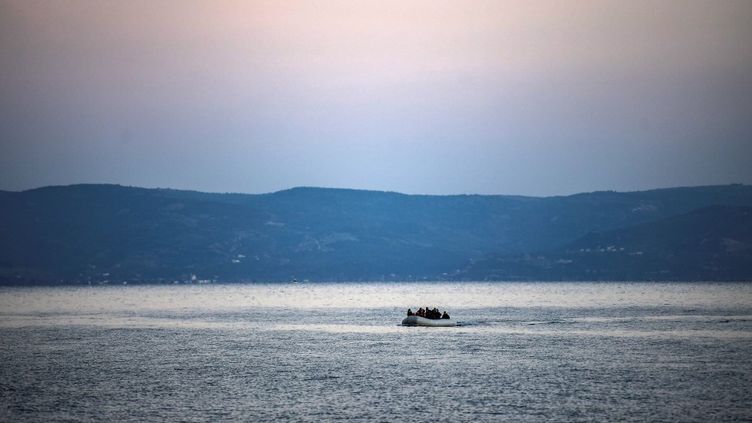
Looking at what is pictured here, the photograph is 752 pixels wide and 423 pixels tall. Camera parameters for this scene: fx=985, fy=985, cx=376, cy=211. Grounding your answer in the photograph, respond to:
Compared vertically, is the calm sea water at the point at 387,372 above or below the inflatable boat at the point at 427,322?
below

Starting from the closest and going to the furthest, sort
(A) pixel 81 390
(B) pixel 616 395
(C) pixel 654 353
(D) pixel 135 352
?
1. (B) pixel 616 395
2. (A) pixel 81 390
3. (C) pixel 654 353
4. (D) pixel 135 352

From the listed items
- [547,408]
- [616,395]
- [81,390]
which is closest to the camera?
[547,408]

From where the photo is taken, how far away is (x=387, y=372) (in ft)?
249

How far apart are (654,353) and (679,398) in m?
27.2

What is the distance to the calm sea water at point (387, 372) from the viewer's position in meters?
57.5

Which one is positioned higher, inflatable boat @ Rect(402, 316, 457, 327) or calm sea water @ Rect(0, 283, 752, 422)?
inflatable boat @ Rect(402, 316, 457, 327)

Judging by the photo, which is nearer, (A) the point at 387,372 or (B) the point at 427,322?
(A) the point at 387,372

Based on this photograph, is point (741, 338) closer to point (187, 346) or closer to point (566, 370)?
point (566, 370)

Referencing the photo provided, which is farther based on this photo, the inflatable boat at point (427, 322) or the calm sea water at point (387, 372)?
the inflatable boat at point (427, 322)

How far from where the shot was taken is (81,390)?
223 feet

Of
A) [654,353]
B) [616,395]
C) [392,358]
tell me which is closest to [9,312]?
[392,358]

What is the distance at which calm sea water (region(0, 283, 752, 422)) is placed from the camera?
57469 mm

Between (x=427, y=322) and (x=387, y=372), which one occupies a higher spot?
(x=427, y=322)

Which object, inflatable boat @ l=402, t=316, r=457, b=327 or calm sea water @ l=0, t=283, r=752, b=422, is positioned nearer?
calm sea water @ l=0, t=283, r=752, b=422
